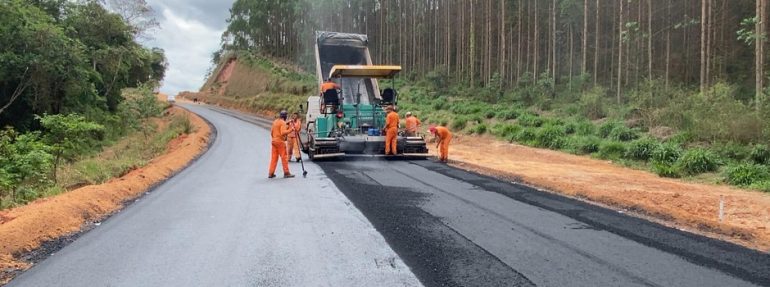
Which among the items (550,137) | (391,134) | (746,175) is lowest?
(746,175)

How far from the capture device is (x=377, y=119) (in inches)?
700

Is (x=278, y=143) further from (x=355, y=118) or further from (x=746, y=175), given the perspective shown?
(x=746, y=175)

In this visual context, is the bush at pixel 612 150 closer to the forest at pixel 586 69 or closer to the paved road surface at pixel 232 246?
the forest at pixel 586 69

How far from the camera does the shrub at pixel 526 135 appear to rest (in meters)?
22.8

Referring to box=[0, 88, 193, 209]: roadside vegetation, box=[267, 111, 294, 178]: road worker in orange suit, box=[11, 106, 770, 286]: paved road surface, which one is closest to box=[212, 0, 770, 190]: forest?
box=[11, 106, 770, 286]: paved road surface

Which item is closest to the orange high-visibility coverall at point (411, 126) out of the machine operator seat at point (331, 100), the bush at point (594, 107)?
the machine operator seat at point (331, 100)

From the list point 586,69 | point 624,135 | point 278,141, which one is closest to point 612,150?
point 624,135

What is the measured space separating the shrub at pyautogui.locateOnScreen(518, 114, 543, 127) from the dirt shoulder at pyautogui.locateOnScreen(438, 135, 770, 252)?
5.70 meters

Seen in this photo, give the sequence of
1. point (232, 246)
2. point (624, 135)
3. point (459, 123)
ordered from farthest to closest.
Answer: point (459, 123), point (624, 135), point (232, 246)

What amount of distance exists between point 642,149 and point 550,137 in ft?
17.2

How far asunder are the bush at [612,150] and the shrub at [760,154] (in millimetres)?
3883

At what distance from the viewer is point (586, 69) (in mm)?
43781

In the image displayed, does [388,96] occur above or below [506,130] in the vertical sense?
above

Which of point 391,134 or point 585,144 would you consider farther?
point 585,144
